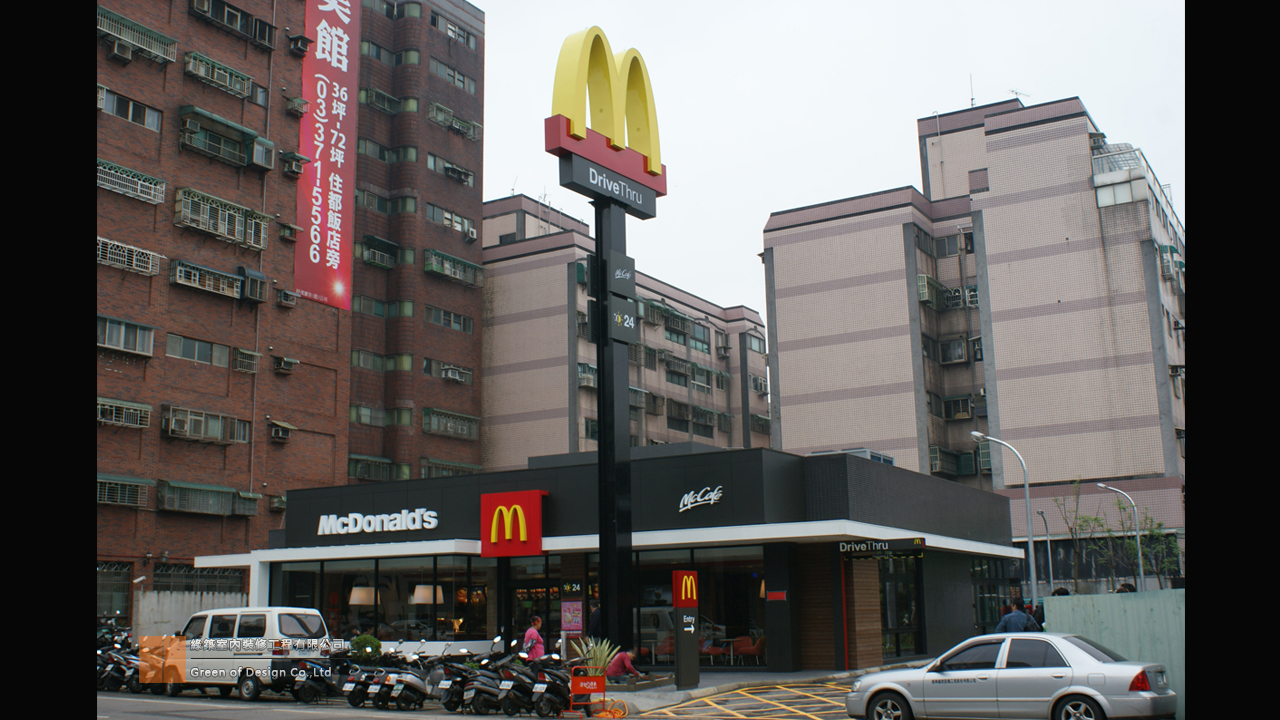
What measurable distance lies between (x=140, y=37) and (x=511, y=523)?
91.0ft

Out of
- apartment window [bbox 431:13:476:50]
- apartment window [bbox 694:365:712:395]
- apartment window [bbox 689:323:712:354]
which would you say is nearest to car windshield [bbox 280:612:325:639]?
apartment window [bbox 431:13:476:50]

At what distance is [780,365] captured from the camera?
193 ft

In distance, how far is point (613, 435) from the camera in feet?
74.4

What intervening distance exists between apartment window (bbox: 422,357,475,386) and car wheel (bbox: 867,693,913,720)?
1800 inches

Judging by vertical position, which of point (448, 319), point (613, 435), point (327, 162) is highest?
point (327, 162)

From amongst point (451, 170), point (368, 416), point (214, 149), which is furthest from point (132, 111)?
point (451, 170)

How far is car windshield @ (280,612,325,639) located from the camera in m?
21.2

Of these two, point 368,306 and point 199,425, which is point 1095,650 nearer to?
point 199,425

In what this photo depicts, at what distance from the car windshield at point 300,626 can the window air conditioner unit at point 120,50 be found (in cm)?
2906

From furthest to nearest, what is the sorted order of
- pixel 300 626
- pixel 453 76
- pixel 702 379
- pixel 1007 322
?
pixel 702 379 → pixel 453 76 → pixel 1007 322 → pixel 300 626

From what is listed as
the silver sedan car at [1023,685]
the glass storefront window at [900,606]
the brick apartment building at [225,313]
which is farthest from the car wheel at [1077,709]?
the brick apartment building at [225,313]
